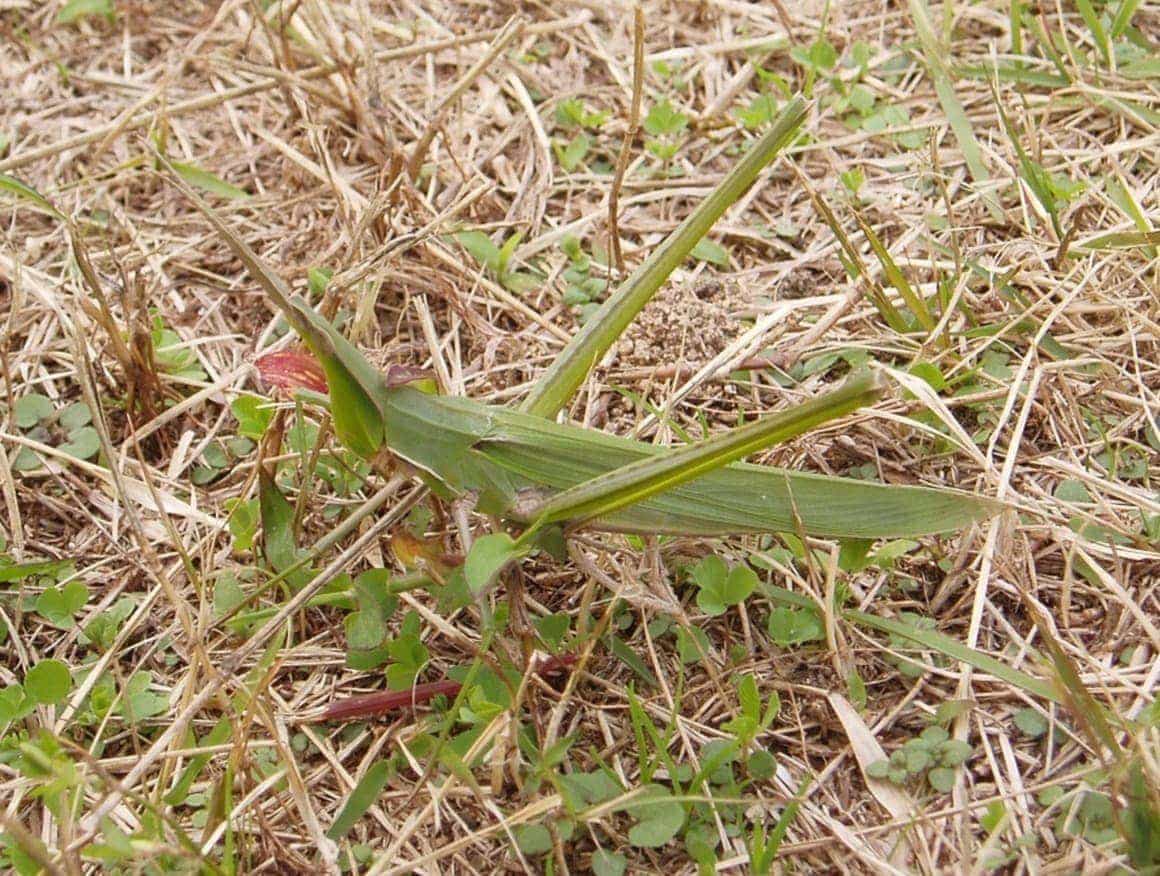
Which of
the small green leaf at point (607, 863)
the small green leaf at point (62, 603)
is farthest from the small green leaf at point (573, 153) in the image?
the small green leaf at point (607, 863)

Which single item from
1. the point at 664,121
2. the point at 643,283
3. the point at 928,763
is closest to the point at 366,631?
the point at 643,283

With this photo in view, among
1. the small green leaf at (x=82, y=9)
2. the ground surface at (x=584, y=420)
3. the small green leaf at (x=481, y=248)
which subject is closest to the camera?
the ground surface at (x=584, y=420)

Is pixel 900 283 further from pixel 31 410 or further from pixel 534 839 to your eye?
pixel 31 410

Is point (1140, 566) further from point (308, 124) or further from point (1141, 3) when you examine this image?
point (308, 124)

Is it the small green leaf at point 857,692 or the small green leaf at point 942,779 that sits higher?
the small green leaf at point 857,692

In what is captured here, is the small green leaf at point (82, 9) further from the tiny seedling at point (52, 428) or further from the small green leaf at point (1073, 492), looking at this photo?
the small green leaf at point (1073, 492)

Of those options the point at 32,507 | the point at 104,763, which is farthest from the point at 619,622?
the point at 32,507

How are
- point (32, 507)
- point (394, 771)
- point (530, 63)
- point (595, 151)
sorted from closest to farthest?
point (394, 771)
point (32, 507)
point (595, 151)
point (530, 63)
